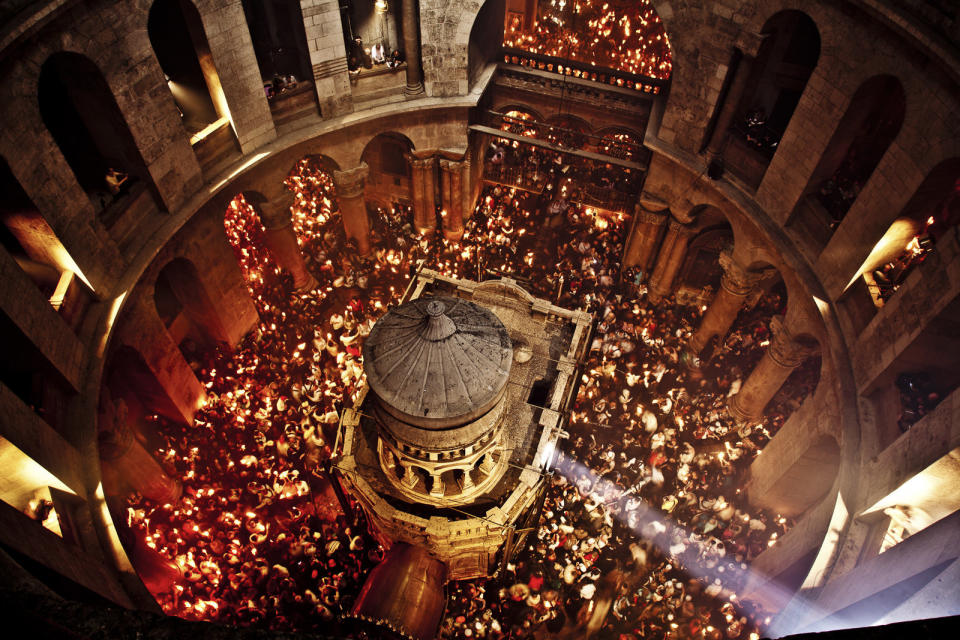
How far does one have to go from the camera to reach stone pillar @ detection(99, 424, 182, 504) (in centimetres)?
1339

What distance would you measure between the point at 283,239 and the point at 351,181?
3.16 metres

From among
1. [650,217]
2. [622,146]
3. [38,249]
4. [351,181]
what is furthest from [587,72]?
[38,249]

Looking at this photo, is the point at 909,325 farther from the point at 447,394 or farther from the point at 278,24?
the point at 278,24

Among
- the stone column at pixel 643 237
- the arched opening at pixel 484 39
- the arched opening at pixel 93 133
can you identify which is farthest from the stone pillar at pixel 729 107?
the arched opening at pixel 93 133

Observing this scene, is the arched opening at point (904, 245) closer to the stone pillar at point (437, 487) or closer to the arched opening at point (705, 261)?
the arched opening at point (705, 261)

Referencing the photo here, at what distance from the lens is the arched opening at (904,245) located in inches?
423

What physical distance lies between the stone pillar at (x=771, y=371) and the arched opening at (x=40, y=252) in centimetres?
1703

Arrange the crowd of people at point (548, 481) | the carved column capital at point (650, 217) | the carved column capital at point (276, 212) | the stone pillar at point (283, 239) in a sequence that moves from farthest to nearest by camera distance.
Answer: the carved column capital at point (650, 217)
the stone pillar at point (283, 239)
the carved column capital at point (276, 212)
the crowd of people at point (548, 481)

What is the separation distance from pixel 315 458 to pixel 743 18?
16.0 meters

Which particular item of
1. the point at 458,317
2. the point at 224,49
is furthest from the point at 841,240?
the point at 224,49

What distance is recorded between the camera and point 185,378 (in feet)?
53.4

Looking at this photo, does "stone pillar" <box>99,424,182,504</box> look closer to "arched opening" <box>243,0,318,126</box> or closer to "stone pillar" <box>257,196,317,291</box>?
"stone pillar" <box>257,196,317,291</box>

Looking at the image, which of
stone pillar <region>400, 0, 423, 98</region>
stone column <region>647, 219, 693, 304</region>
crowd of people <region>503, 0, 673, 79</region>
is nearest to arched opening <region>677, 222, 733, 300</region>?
stone column <region>647, 219, 693, 304</region>

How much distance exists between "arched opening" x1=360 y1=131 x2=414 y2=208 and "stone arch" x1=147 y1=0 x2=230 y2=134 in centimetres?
622
